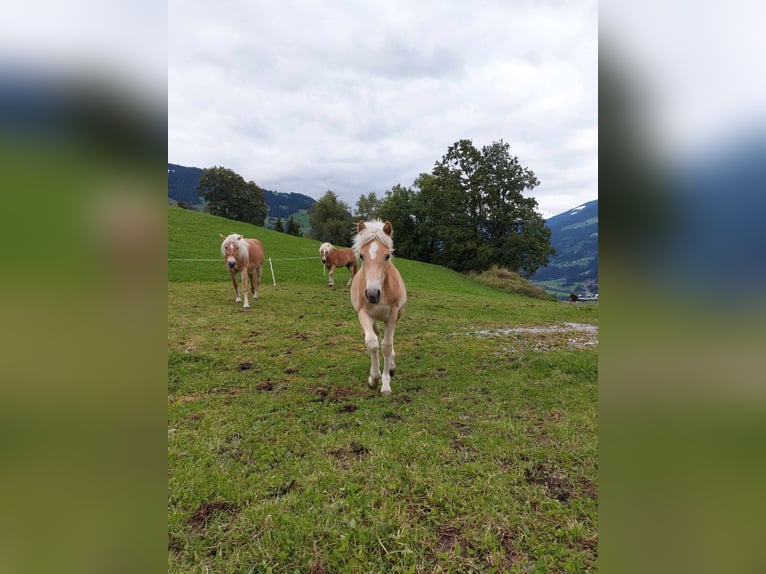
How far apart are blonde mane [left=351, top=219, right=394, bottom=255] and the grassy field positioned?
2101 mm

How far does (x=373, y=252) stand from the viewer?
14.5 ft

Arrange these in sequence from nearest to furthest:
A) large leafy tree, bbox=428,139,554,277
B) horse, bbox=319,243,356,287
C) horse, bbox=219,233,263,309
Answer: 1. horse, bbox=219,233,263,309
2. horse, bbox=319,243,356,287
3. large leafy tree, bbox=428,139,554,277

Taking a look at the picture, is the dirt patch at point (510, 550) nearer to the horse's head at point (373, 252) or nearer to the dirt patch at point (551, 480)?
the dirt patch at point (551, 480)

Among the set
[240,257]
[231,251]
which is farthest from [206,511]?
[240,257]

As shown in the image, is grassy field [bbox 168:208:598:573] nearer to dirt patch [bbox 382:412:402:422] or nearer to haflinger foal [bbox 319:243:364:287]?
dirt patch [bbox 382:412:402:422]

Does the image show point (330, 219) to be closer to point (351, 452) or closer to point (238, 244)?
point (238, 244)

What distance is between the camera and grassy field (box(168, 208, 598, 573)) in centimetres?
Result: 209

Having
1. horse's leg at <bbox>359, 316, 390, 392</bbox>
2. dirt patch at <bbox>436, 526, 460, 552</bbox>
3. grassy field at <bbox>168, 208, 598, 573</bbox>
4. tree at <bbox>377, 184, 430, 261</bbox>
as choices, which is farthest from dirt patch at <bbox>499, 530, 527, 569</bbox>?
tree at <bbox>377, 184, 430, 261</bbox>

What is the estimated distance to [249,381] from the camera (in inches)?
200
